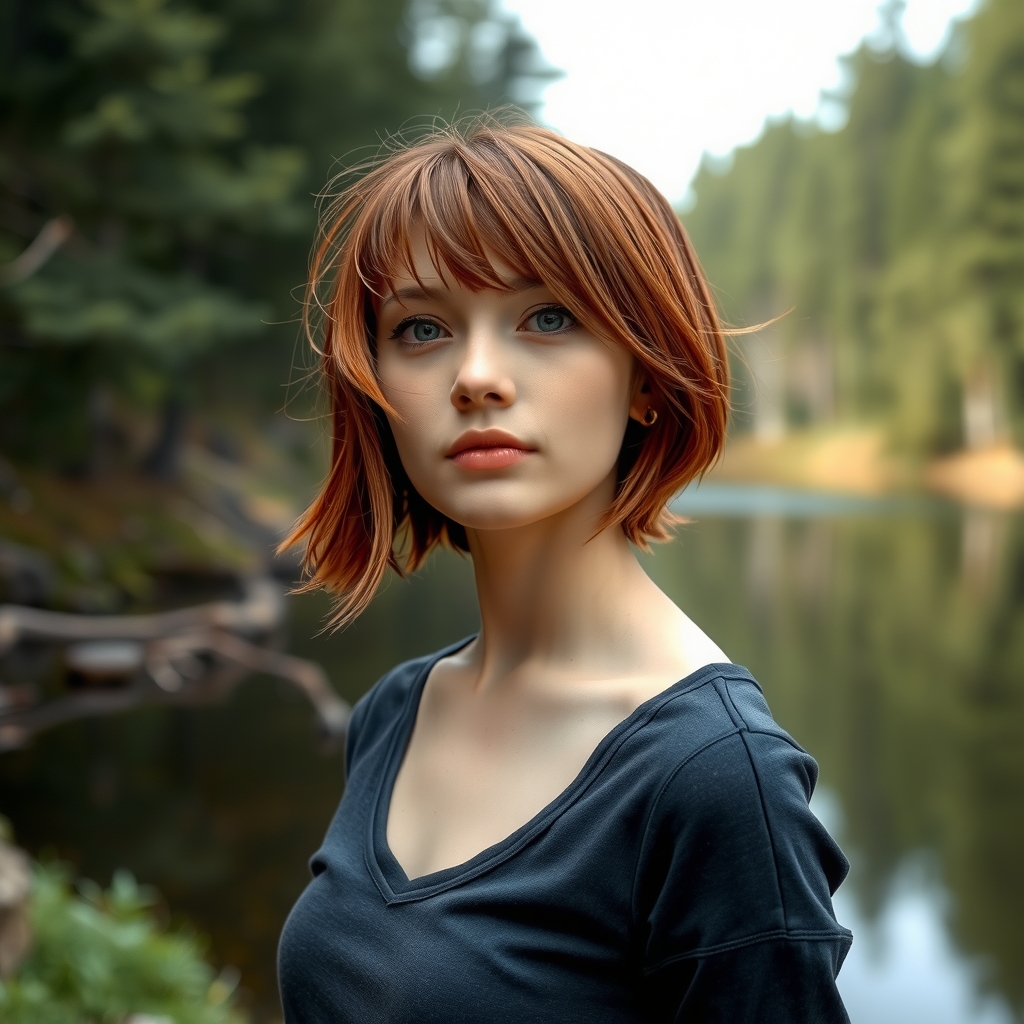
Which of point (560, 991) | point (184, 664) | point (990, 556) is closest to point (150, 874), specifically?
point (184, 664)

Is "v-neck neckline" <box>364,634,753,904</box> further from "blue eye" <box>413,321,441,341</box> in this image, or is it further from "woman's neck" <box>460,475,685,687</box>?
"blue eye" <box>413,321,441,341</box>

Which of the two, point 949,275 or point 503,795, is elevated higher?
point 949,275

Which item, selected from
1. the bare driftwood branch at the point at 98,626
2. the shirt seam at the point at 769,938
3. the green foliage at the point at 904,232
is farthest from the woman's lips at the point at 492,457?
the green foliage at the point at 904,232

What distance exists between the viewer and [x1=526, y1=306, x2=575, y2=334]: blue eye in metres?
0.90

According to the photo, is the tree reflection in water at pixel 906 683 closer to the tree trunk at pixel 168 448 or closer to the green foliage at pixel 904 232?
the green foliage at pixel 904 232

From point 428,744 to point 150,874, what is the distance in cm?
319

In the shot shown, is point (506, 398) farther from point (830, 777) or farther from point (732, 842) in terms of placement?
point (830, 777)

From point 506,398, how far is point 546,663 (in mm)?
239

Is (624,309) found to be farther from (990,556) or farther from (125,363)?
(990,556)

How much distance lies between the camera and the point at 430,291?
91 cm

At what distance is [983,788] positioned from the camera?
5.02 m

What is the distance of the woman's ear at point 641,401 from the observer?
3.13 feet

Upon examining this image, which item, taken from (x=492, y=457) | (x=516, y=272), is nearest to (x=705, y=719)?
(x=492, y=457)

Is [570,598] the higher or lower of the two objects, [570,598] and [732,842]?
the higher
